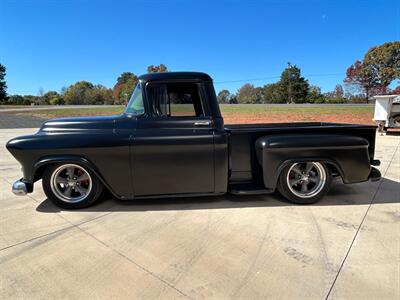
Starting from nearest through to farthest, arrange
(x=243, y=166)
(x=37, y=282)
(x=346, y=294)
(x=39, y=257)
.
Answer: (x=346, y=294), (x=37, y=282), (x=39, y=257), (x=243, y=166)

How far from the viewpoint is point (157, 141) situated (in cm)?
333

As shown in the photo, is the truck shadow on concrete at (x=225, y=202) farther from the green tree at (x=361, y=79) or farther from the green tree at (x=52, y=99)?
the green tree at (x=52, y=99)

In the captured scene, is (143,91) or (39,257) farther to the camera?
(143,91)

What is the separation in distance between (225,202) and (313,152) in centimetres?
144

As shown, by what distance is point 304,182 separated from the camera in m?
3.78

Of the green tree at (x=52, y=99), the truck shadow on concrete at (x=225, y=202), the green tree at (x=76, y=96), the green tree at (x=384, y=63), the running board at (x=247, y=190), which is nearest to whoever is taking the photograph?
the running board at (x=247, y=190)

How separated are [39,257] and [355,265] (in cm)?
301

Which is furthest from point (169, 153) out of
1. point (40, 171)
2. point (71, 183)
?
point (40, 171)

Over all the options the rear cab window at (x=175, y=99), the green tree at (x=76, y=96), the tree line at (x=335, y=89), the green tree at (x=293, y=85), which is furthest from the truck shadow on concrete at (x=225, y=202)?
the green tree at (x=76, y=96)

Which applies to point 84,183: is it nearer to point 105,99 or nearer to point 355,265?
point 355,265

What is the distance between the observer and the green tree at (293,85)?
2233 inches

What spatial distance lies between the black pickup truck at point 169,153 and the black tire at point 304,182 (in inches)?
0.5

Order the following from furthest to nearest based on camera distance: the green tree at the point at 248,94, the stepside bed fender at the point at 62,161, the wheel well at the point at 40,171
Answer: the green tree at the point at 248,94, the wheel well at the point at 40,171, the stepside bed fender at the point at 62,161

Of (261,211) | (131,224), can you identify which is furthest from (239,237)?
(131,224)
